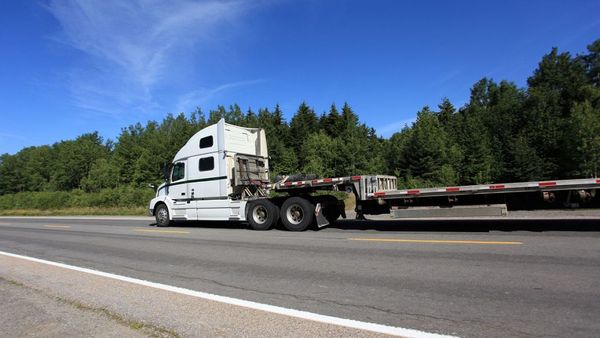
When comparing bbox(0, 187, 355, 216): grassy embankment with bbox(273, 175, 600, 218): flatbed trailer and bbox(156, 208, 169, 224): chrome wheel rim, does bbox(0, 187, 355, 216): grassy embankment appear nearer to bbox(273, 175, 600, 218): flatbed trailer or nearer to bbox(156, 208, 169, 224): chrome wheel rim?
bbox(156, 208, 169, 224): chrome wheel rim

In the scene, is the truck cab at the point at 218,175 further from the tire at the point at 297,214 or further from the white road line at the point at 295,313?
the white road line at the point at 295,313

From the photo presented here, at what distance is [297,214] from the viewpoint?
44.8ft

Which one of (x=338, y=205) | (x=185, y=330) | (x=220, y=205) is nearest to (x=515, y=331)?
(x=185, y=330)

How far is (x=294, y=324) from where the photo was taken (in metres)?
4.41

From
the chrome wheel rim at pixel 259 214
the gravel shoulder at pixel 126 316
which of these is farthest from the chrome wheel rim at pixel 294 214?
the gravel shoulder at pixel 126 316

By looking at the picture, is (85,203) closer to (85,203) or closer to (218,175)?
(85,203)

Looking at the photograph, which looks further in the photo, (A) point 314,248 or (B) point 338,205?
(B) point 338,205

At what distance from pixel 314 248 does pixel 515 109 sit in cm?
7148

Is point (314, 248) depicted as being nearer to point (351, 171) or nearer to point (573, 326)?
point (573, 326)

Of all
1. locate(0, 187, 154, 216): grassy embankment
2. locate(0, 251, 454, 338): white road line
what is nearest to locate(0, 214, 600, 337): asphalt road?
locate(0, 251, 454, 338): white road line

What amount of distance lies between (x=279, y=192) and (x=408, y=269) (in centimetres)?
845

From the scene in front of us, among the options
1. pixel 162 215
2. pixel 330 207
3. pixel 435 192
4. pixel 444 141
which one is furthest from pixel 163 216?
pixel 444 141

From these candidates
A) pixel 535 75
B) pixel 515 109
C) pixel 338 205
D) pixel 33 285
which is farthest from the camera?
pixel 535 75

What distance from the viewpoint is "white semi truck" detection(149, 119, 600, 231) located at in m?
10.5
